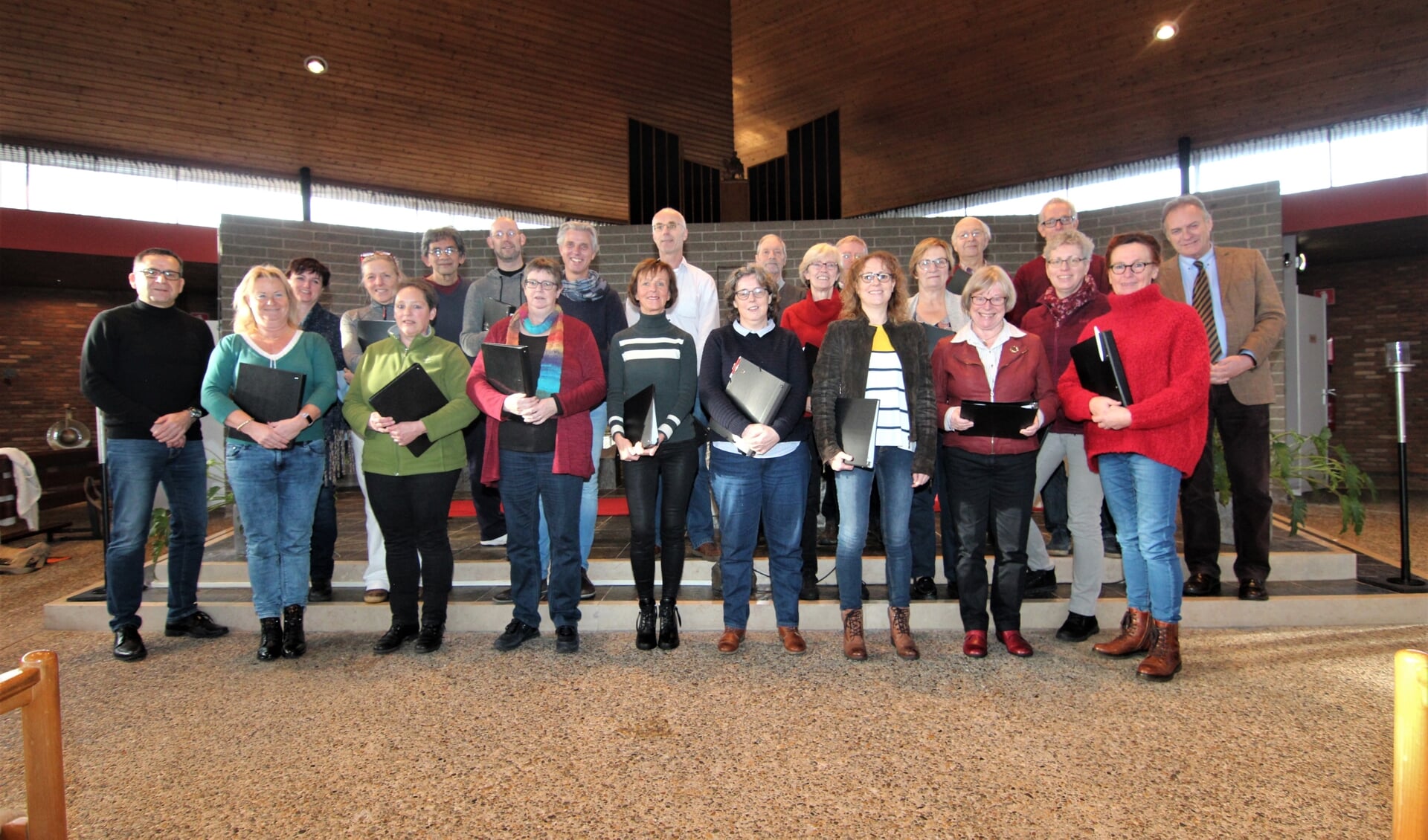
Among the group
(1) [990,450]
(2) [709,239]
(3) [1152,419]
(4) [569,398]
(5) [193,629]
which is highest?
(2) [709,239]

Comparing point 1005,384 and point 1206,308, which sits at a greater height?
point 1206,308

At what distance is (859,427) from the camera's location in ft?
8.84

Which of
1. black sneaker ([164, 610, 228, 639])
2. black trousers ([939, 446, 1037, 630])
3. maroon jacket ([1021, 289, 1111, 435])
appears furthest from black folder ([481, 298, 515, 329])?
maroon jacket ([1021, 289, 1111, 435])

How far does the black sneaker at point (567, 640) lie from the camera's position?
3000 mm

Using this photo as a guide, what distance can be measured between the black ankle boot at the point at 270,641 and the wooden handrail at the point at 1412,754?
3.39 m

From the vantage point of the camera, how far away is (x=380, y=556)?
356 cm

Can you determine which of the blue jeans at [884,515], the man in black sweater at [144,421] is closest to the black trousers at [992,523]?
the blue jeans at [884,515]

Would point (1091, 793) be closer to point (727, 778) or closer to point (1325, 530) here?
point (727, 778)

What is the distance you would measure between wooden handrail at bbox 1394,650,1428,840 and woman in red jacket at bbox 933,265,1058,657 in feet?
6.02

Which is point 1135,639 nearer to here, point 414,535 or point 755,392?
point 755,392

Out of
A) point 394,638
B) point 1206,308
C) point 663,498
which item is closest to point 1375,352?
point 1206,308

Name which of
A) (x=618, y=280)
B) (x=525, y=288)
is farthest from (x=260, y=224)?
(x=525, y=288)

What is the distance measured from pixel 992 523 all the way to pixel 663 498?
1305mm

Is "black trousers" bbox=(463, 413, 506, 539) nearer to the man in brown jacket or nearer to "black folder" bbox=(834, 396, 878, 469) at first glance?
"black folder" bbox=(834, 396, 878, 469)
